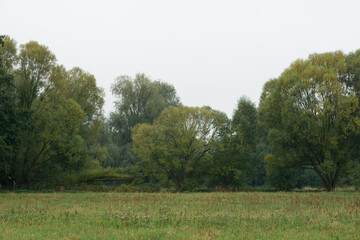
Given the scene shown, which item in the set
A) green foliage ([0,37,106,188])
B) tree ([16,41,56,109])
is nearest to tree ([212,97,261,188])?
green foliage ([0,37,106,188])

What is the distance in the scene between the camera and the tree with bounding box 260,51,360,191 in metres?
37.4

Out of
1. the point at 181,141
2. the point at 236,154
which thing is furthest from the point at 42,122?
the point at 236,154

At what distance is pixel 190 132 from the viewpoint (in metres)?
44.3

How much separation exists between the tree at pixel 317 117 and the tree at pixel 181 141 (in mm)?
7613

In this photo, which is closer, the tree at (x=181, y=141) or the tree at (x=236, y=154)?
the tree at (x=181, y=141)

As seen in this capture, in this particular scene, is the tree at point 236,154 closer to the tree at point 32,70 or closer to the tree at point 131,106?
the tree at point 131,106

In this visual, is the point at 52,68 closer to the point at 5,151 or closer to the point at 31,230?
the point at 5,151

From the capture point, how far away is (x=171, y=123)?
1754 inches

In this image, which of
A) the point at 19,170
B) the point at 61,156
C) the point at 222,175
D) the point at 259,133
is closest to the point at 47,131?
the point at 61,156

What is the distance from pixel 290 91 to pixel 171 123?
14875 millimetres

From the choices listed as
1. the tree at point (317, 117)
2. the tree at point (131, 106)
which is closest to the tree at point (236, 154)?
the tree at point (317, 117)

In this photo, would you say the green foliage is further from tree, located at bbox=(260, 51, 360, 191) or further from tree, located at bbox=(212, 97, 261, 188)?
tree, located at bbox=(260, 51, 360, 191)

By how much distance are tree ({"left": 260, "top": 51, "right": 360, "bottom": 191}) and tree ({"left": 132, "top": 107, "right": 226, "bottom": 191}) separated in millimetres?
7613

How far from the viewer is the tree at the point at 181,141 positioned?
43.2 metres
